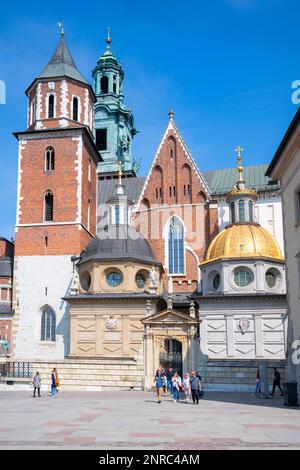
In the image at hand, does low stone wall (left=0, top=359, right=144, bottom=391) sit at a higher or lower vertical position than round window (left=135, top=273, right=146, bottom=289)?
lower

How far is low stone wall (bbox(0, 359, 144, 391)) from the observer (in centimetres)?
2617

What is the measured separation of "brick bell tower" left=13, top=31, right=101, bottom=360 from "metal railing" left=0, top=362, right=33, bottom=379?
6885mm

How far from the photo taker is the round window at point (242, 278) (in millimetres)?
32781

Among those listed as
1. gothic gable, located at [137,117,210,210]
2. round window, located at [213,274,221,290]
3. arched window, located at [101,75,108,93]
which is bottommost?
round window, located at [213,274,221,290]

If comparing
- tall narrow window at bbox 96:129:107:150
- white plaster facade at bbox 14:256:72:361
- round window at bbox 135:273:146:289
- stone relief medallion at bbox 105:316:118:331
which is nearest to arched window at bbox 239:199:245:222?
round window at bbox 135:273:146:289

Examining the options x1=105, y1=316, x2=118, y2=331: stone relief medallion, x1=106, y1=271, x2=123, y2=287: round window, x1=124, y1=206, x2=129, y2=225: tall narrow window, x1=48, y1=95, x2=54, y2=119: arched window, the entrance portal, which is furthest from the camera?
x1=124, y1=206, x2=129, y2=225: tall narrow window

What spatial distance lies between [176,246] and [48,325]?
11.1 meters

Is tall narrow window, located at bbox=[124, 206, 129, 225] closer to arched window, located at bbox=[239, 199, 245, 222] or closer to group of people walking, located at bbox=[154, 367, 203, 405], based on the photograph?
arched window, located at bbox=[239, 199, 245, 222]

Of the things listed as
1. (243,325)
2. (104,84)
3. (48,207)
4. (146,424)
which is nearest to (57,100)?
(48,207)

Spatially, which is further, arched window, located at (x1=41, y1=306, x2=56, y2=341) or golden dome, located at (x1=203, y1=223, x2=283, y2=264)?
arched window, located at (x1=41, y1=306, x2=56, y2=341)

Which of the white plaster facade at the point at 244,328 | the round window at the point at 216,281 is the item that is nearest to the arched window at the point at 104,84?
the round window at the point at 216,281

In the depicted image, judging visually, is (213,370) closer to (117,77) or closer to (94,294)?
(94,294)

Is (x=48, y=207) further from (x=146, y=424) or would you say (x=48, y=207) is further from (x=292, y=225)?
(x=146, y=424)

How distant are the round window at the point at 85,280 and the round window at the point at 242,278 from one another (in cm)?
932
